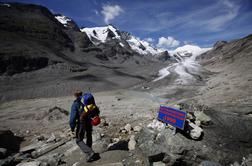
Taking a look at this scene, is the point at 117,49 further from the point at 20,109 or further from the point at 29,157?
the point at 29,157

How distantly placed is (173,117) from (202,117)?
57.2 inches

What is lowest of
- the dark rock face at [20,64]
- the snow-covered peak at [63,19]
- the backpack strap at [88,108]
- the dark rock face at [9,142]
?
the dark rock face at [9,142]

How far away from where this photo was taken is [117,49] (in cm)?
11362

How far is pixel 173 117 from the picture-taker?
204 inches

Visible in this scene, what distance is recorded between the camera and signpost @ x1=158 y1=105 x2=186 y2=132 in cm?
491

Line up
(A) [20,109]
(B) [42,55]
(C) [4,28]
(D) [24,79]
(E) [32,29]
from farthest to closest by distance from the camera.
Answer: (E) [32,29], (C) [4,28], (B) [42,55], (D) [24,79], (A) [20,109]

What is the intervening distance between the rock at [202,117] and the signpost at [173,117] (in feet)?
4.21

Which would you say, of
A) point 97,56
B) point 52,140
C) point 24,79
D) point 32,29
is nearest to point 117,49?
point 97,56

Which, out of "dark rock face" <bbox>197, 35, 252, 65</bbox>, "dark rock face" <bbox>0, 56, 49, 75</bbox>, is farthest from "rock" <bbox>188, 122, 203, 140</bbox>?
"dark rock face" <bbox>197, 35, 252, 65</bbox>

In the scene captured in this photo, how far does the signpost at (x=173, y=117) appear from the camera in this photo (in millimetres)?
4910

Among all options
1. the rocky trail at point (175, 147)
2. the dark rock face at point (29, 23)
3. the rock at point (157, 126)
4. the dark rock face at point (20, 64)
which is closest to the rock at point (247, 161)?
the rocky trail at point (175, 147)

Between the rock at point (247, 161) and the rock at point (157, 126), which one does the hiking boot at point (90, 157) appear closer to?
the rock at point (157, 126)

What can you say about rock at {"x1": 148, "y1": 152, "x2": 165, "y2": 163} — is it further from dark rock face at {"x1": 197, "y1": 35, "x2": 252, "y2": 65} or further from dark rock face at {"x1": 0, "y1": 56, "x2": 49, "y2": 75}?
dark rock face at {"x1": 197, "y1": 35, "x2": 252, "y2": 65}

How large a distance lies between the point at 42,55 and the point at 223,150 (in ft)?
153
